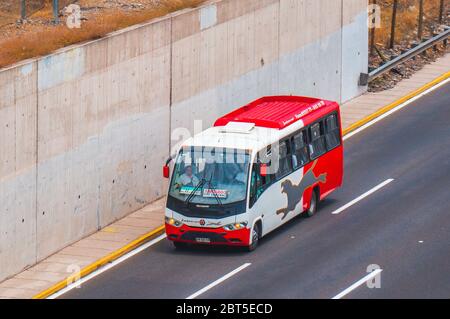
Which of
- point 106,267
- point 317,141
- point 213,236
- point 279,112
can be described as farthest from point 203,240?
point 317,141

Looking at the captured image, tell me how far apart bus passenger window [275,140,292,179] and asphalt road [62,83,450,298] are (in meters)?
1.56

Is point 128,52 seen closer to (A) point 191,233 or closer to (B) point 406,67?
(A) point 191,233

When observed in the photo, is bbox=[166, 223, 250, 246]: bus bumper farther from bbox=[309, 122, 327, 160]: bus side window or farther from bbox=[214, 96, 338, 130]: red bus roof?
bbox=[309, 122, 327, 160]: bus side window

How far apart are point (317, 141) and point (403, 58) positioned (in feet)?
44.6

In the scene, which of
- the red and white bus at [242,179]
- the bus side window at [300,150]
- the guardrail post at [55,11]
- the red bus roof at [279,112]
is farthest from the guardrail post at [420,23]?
the guardrail post at [55,11]

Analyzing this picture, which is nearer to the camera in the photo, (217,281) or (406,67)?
(217,281)

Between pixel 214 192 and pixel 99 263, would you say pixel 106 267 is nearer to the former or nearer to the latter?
pixel 99 263

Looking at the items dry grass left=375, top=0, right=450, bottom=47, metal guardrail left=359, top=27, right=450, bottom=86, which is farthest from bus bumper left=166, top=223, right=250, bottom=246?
dry grass left=375, top=0, right=450, bottom=47

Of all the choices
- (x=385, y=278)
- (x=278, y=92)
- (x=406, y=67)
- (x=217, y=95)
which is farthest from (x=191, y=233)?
(x=406, y=67)

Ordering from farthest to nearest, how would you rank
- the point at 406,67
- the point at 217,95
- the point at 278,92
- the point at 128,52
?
the point at 406,67, the point at 278,92, the point at 217,95, the point at 128,52

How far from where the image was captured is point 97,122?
34906 millimetres

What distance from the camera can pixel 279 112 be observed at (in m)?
36.0

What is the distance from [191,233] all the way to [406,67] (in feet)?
62.4

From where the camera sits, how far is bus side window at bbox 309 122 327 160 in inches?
1433
